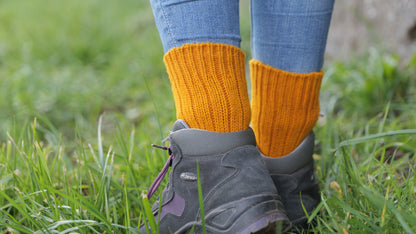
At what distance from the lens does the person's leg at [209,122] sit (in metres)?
0.76

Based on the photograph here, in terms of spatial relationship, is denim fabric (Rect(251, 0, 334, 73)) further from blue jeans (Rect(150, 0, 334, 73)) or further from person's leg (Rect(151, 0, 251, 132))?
→ person's leg (Rect(151, 0, 251, 132))

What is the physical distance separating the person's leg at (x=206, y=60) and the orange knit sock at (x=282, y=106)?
6.7 inches

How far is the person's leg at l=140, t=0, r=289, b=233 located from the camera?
0.76 m

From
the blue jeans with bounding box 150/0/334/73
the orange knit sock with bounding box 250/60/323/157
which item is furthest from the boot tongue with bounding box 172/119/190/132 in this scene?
the orange knit sock with bounding box 250/60/323/157

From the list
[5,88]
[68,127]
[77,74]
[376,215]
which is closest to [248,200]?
[376,215]

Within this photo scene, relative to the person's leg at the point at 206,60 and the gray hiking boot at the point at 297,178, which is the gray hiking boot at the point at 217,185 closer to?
the person's leg at the point at 206,60

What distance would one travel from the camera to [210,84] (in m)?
0.79

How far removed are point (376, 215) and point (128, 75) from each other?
203 centimetres

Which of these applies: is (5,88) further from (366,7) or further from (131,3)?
(131,3)

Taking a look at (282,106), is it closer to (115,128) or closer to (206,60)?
(206,60)

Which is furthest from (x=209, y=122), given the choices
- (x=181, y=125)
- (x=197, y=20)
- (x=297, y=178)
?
(x=297, y=178)

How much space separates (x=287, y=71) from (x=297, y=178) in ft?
0.91

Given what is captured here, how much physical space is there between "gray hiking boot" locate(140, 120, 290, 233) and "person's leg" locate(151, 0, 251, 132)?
0.03 m

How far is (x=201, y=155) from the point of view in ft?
2.59
